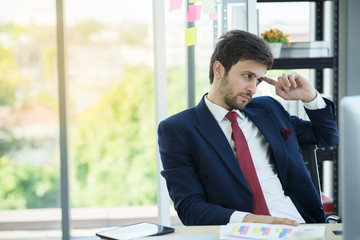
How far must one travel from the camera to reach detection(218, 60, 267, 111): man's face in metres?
1.83

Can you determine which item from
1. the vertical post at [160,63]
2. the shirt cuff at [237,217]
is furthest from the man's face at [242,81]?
the vertical post at [160,63]

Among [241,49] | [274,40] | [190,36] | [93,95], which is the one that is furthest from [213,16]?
[93,95]

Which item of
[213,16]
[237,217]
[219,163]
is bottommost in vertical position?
[237,217]

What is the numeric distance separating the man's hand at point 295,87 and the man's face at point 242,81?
17 centimetres

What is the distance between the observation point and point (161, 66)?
2590 mm

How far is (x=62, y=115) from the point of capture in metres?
3.08

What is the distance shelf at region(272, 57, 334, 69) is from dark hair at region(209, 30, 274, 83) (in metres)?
0.85

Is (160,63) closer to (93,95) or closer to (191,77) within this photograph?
(191,77)

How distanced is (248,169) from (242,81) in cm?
33

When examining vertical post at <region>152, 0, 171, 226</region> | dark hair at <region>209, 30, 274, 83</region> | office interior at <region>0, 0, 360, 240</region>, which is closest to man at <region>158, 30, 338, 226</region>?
dark hair at <region>209, 30, 274, 83</region>

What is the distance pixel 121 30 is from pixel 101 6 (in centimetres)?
23

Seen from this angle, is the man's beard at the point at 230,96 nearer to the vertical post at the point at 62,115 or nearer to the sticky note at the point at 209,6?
the sticky note at the point at 209,6

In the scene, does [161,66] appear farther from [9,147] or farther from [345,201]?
[345,201]

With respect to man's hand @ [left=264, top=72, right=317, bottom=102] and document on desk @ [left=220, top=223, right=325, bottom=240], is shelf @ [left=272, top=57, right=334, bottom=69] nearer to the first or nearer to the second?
man's hand @ [left=264, top=72, right=317, bottom=102]
